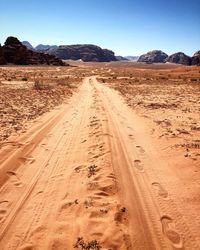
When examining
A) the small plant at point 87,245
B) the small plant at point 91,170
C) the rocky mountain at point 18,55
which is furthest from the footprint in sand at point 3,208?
the rocky mountain at point 18,55

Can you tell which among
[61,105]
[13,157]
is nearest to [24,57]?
[61,105]

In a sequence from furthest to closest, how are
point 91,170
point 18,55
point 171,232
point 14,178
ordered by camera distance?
point 18,55
point 91,170
point 14,178
point 171,232

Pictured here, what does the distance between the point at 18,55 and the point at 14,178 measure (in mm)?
135533

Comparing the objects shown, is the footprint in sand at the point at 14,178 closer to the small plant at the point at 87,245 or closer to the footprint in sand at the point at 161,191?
the small plant at the point at 87,245

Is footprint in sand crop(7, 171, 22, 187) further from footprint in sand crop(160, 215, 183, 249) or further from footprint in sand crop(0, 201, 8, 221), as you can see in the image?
footprint in sand crop(160, 215, 183, 249)

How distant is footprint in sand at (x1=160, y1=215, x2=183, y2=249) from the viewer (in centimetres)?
498

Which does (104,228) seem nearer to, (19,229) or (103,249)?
(103,249)

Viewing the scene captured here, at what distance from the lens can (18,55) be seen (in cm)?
13262

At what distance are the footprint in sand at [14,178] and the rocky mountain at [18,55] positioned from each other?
13182cm

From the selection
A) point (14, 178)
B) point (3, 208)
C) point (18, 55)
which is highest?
point (18, 55)

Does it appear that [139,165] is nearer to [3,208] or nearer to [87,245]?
[87,245]

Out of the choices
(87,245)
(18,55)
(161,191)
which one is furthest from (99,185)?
(18,55)

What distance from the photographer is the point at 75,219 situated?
5613 millimetres

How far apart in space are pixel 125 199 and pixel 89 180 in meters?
1.36
